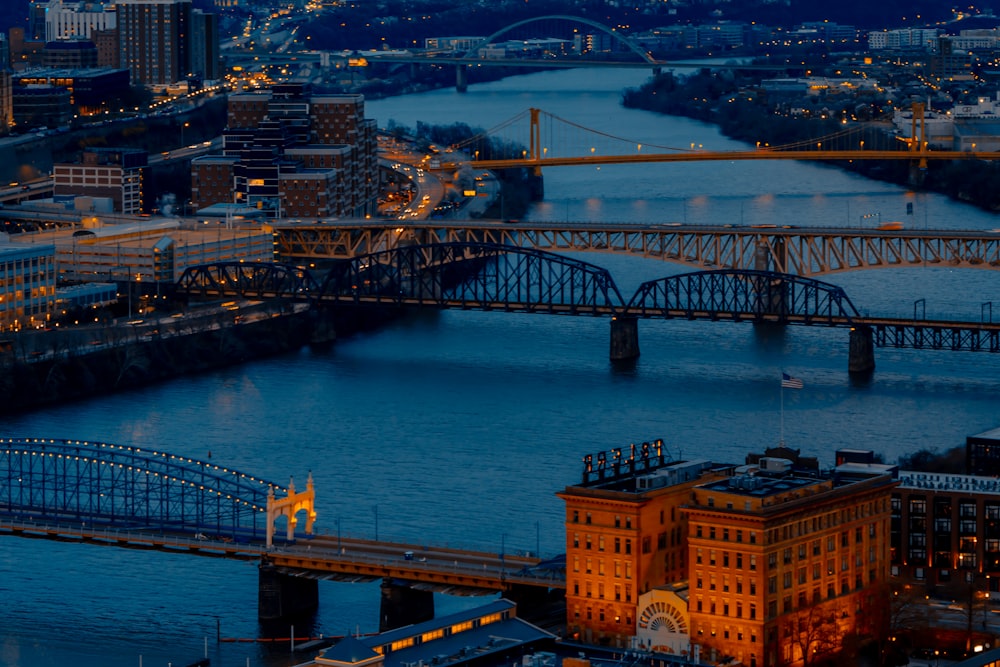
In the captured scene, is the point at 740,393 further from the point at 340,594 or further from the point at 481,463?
the point at 340,594

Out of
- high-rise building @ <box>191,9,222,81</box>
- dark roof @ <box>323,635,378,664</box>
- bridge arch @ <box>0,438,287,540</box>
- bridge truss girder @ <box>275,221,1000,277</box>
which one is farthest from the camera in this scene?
high-rise building @ <box>191,9,222,81</box>

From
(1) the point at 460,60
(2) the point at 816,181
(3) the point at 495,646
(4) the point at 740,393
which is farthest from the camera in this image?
(1) the point at 460,60

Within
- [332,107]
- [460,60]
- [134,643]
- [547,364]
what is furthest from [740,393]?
[460,60]

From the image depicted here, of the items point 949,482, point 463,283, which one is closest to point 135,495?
point 949,482

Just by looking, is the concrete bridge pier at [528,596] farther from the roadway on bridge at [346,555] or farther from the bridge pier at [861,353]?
the bridge pier at [861,353]

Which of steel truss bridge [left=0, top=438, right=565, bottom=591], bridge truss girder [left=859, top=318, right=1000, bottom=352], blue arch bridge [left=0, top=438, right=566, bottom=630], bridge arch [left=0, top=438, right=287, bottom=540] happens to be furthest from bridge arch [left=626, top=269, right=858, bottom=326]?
bridge arch [left=0, top=438, right=287, bottom=540]

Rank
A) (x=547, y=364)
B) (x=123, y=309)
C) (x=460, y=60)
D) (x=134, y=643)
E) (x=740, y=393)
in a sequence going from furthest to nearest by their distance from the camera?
(x=460, y=60) → (x=123, y=309) → (x=547, y=364) → (x=740, y=393) → (x=134, y=643)

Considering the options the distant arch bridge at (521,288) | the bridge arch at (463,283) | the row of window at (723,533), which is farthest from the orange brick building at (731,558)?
the bridge arch at (463,283)

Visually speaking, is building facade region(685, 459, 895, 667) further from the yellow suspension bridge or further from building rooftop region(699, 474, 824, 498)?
the yellow suspension bridge
